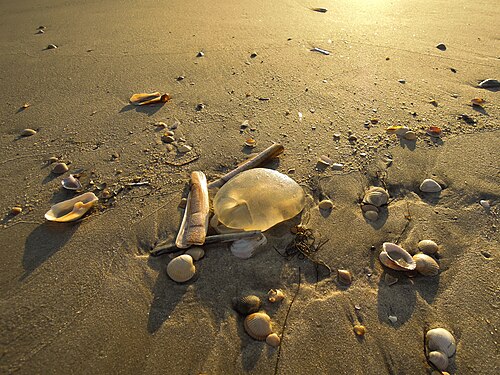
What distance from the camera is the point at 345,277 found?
1694 mm

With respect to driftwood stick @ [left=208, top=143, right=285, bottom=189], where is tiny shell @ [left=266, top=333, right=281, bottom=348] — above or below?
below

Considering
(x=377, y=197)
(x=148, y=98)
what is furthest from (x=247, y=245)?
(x=148, y=98)

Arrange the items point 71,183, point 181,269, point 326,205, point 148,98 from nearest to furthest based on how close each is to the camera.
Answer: point 181,269, point 326,205, point 71,183, point 148,98

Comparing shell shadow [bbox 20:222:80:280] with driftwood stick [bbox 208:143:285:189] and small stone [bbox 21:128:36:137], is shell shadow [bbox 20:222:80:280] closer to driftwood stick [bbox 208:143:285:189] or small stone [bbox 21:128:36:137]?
driftwood stick [bbox 208:143:285:189]

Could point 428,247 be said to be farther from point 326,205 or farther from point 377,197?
point 326,205

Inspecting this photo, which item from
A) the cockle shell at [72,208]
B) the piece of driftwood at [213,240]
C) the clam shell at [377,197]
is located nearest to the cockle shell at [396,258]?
the clam shell at [377,197]

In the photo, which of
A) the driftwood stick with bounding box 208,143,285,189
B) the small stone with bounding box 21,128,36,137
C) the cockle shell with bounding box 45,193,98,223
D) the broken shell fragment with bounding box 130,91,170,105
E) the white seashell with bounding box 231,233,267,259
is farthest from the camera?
the broken shell fragment with bounding box 130,91,170,105

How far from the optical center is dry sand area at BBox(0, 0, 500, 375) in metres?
1.47

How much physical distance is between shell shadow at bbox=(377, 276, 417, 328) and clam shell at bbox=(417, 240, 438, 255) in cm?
22

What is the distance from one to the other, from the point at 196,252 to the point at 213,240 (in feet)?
0.36

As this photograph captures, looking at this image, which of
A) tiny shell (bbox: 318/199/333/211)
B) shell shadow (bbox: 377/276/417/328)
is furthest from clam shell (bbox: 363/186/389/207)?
shell shadow (bbox: 377/276/417/328)

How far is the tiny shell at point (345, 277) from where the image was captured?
1.69 meters

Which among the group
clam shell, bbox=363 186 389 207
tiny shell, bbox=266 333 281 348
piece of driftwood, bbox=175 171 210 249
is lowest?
tiny shell, bbox=266 333 281 348

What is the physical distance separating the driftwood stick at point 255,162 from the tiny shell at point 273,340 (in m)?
0.98
